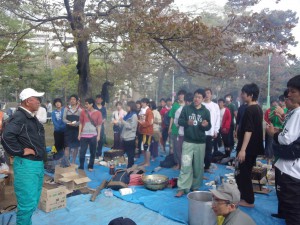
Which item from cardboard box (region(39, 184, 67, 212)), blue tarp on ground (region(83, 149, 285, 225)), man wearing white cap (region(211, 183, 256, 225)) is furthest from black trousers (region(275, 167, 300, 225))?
cardboard box (region(39, 184, 67, 212))

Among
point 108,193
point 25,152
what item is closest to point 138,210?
point 108,193

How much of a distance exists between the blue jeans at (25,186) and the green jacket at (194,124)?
2.82m

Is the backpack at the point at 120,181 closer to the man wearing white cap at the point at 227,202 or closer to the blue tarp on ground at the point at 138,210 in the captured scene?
Result: the blue tarp on ground at the point at 138,210

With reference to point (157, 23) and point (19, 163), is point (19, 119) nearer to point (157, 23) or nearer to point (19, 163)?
point (19, 163)

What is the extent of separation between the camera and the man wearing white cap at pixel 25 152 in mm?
3436

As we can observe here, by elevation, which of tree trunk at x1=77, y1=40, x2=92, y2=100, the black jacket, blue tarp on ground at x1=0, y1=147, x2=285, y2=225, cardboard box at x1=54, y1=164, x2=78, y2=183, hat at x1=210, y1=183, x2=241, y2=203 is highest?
tree trunk at x1=77, y1=40, x2=92, y2=100

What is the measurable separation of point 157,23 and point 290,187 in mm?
5364

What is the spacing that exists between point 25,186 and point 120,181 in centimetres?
254

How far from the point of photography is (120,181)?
229 inches

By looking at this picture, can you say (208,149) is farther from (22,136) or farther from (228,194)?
(22,136)

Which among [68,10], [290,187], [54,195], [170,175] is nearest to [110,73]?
[68,10]

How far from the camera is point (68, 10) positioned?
862 centimetres

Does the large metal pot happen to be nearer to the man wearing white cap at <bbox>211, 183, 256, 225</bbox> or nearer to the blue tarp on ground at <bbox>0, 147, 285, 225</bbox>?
the blue tarp on ground at <bbox>0, 147, 285, 225</bbox>

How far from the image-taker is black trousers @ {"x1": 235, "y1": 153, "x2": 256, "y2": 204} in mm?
4656
